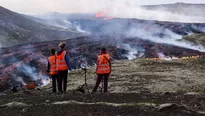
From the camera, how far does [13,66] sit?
955 inches

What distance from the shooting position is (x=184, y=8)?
10712 cm

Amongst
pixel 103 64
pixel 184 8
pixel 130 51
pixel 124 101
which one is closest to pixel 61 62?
pixel 103 64

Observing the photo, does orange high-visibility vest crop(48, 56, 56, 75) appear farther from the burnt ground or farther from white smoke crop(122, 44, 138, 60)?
white smoke crop(122, 44, 138, 60)

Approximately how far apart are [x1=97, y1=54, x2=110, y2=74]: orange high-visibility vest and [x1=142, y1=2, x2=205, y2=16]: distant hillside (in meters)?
83.4

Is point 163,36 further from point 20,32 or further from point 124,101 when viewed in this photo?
point 124,101

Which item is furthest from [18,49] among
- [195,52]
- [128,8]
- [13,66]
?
[128,8]

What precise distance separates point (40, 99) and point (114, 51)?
21549 mm

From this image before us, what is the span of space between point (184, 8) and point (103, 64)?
98.0m

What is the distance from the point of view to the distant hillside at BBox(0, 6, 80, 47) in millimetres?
44756

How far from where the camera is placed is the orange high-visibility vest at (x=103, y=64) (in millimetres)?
13438

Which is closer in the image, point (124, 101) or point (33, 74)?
point (124, 101)

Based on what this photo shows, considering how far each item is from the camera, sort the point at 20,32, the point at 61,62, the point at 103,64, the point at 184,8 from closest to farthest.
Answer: the point at 61,62
the point at 103,64
the point at 20,32
the point at 184,8

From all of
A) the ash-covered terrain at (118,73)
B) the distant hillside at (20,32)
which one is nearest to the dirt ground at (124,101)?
the ash-covered terrain at (118,73)

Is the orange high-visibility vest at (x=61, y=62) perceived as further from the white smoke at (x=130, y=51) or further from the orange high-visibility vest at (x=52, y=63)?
the white smoke at (x=130, y=51)
